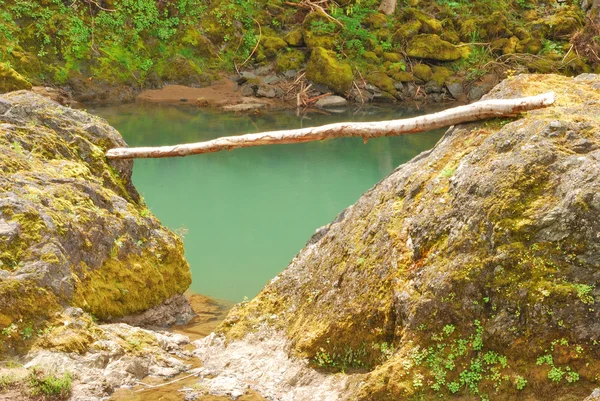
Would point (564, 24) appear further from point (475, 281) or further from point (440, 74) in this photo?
point (475, 281)

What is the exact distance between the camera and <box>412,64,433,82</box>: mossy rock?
1886 cm

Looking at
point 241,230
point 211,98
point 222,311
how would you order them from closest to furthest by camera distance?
point 222,311 < point 241,230 < point 211,98

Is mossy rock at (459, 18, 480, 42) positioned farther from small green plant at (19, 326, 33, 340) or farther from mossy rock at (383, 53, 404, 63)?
small green plant at (19, 326, 33, 340)

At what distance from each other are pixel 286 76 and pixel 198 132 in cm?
469

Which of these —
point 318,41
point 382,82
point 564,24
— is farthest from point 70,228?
point 564,24

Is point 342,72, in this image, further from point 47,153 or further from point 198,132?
point 47,153

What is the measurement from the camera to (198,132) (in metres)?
15.0

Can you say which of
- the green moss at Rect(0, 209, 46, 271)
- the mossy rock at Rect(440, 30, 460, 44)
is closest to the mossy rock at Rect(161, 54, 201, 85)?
the mossy rock at Rect(440, 30, 460, 44)

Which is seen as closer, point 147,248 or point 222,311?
point 147,248

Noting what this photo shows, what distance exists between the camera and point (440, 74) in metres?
18.9

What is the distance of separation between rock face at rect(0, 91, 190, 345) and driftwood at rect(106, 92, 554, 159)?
1.51ft

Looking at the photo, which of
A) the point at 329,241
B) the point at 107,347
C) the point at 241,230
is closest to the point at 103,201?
the point at 107,347

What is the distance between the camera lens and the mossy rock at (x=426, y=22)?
2000 centimetres

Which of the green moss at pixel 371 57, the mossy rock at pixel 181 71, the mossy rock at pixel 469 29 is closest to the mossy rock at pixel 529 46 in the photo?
the mossy rock at pixel 469 29
